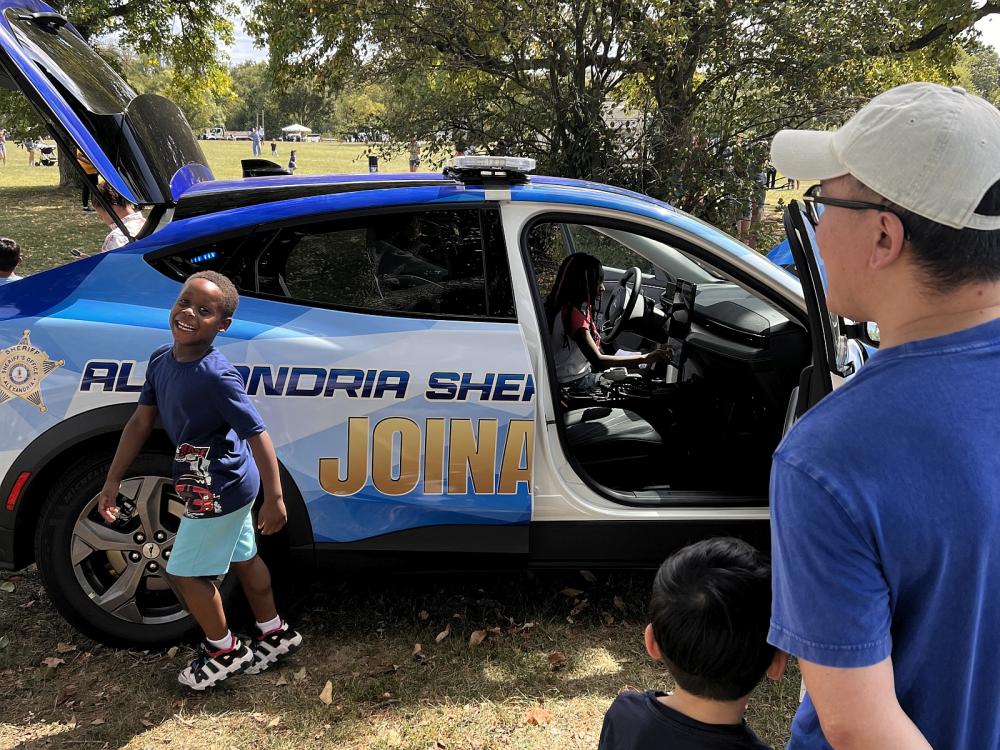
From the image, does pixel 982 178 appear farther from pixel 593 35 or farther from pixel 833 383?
pixel 593 35

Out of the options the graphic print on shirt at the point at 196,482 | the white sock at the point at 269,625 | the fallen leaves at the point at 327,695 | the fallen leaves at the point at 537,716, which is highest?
the graphic print on shirt at the point at 196,482

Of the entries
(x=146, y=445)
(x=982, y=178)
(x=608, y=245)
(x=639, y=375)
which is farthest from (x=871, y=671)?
(x=608, y=245)

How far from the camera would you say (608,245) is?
4641 millimetres

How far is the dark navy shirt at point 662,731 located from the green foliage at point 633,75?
666 cm

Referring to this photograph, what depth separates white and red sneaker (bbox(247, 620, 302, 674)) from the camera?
3.08 metres

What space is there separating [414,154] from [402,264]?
5844mm

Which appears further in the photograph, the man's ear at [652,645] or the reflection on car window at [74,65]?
the reflection on car window at [74,65]

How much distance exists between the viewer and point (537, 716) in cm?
290

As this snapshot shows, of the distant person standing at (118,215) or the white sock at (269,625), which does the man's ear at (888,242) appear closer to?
the white sock at (269,625)

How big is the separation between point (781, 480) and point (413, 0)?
7.53m

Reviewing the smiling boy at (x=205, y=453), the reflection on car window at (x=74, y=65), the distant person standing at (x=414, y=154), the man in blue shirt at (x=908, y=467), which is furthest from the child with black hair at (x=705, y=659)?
the distant person standing at (x=414, y=154)

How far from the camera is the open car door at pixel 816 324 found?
2275 millimetres

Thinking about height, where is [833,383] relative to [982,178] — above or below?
below

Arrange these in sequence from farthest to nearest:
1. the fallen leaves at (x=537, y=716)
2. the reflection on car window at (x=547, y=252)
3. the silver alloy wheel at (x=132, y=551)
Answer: the reflection on car window at (x=547, y=252) → the silver alloy wheel at (x=132, y=551) → the fallen leaves at (x=537, y=716)
